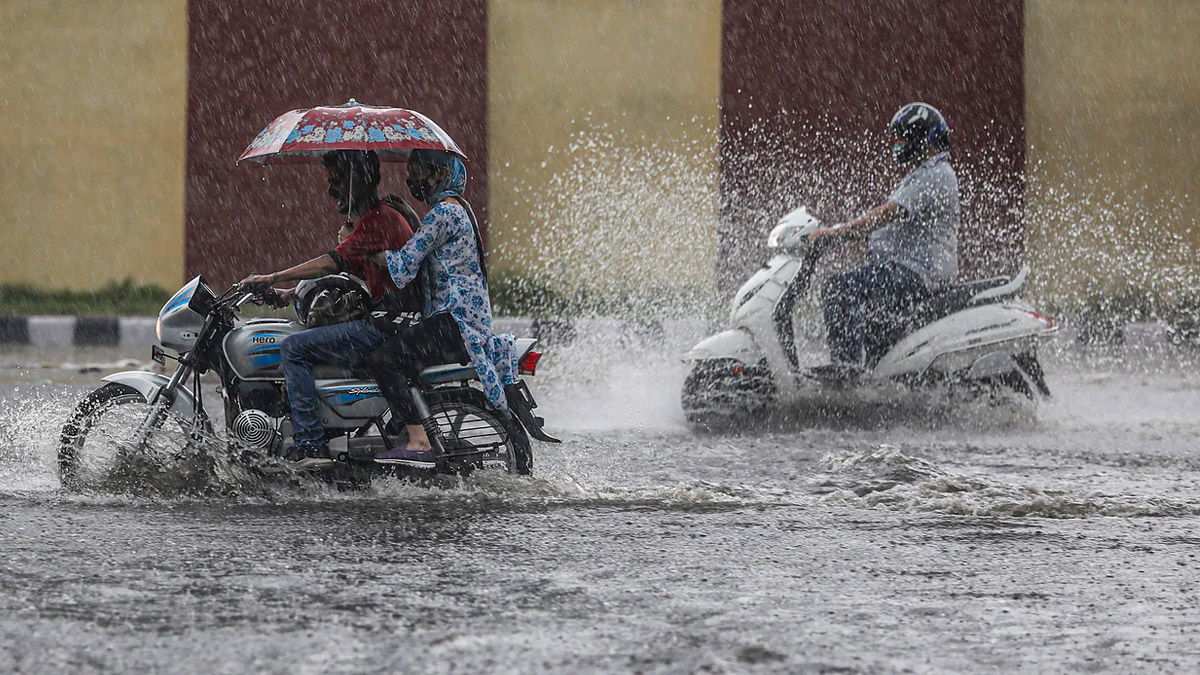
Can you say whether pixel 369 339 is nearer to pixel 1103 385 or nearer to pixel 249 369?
pixel 249 369

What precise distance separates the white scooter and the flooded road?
40 centimetres

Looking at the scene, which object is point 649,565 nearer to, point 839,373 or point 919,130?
point 839,373

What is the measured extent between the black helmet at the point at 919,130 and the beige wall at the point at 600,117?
222 inches

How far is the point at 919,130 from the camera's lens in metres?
7.52

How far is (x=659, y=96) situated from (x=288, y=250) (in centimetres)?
357

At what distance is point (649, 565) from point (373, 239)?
5.42ft

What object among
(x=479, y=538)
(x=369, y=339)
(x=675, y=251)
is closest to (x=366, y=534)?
(x=479, y=538)

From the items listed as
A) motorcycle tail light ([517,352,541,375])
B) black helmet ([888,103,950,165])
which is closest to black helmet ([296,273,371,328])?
motorcycle tail light ([517,352,541,375])

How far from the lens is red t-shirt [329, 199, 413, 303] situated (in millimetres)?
5238

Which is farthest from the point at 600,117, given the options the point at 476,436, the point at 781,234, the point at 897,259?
the point at 476,436

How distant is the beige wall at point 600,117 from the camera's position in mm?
13312

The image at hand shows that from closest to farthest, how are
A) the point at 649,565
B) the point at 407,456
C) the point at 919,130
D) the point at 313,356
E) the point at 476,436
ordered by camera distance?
the point at 649,565 → the point at 313,356 → the point at 407,456 → the point at 476,436 → the point at 919,130

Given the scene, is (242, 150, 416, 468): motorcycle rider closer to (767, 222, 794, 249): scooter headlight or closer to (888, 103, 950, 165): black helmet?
(767, 222, 794, 249): scooter headlight

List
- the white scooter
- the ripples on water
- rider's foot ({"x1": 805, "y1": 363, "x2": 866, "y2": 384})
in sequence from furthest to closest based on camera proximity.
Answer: rider's foot ({"x1": 805, "y1": 363, "x2": 866, "y2": 384}) → the white scooter → the ripples on water
